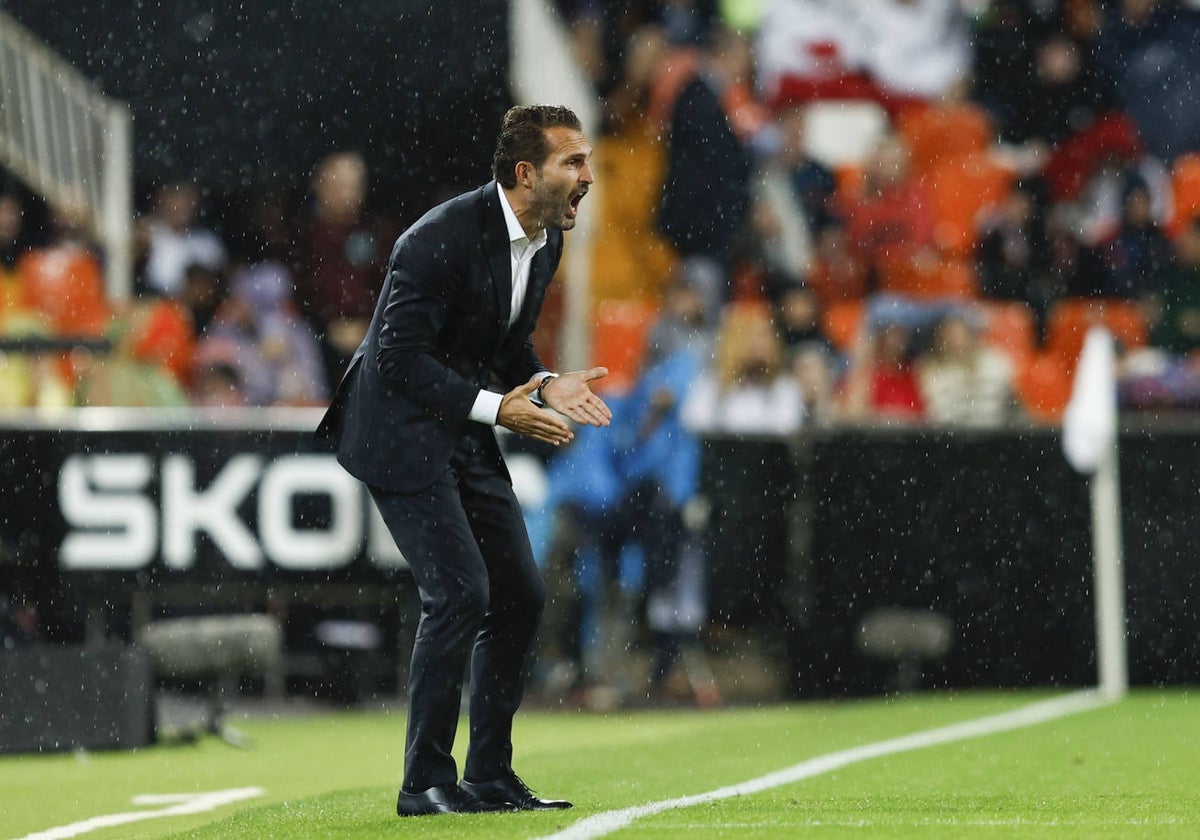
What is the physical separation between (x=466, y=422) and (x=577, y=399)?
447 mm

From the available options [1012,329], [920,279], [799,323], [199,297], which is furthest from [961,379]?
[199,297]

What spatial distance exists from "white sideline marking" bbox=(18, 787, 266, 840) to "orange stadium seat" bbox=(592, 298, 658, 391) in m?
6.12

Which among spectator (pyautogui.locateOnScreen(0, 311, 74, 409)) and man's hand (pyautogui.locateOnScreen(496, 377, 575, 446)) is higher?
spectator (pyautogui.locateOnScreen(0, 311, 74, 409))

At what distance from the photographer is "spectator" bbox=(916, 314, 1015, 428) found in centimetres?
1224

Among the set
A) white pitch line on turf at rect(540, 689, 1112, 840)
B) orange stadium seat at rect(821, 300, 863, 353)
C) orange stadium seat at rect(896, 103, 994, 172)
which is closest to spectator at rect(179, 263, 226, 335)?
orange stadium seat at rect(821, 300, 863, 353)

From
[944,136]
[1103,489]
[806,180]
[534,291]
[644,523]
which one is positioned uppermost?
[944,136]

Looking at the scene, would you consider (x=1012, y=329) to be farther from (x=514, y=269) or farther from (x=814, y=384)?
(x=514, y=269)

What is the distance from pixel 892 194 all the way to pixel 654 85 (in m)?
1.92

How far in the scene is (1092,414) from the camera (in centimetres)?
1160

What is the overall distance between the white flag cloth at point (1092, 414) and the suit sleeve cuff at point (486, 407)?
6.42m

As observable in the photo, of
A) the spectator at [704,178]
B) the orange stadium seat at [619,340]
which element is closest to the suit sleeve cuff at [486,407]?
the orange stadium seat at [619,340]

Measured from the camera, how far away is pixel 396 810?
6137mm

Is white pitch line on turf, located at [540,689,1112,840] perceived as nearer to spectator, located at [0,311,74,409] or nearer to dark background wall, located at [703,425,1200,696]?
dark background wall, located at [703,425,1200,696]

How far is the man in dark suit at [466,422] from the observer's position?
581 centimetres
